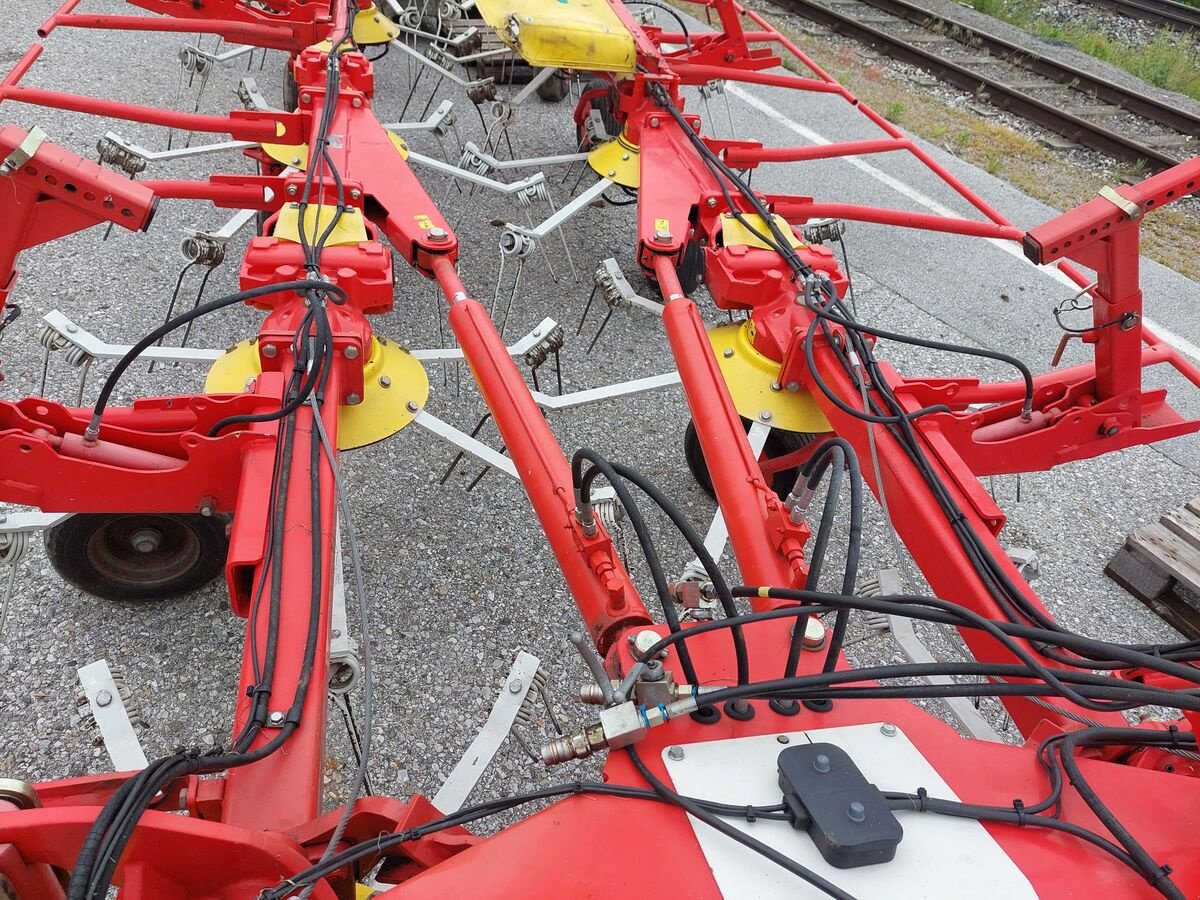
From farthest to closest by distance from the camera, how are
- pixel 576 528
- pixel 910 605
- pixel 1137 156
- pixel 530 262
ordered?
pixel 1137 156
pixel 530 262
pixel 576 528
pixel 910 605

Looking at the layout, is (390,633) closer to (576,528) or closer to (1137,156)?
(576,528)

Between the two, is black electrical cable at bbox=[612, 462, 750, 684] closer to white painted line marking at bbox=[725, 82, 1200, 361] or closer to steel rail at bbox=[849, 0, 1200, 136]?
white painted line marking at bbox=[725, 82, 1200, 361]

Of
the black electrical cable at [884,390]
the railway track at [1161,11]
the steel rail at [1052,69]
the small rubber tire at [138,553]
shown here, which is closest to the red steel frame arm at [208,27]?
the black electrical cable at [884,390]

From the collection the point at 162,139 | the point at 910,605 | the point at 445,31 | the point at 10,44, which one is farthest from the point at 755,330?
the point at 10,44

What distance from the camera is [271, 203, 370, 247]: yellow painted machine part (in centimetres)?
256

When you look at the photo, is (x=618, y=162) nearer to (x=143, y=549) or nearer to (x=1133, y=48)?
(x=143, y=549)

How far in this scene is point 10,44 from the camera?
5.48m

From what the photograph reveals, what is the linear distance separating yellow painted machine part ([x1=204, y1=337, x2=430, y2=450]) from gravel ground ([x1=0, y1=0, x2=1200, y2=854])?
0.63 metres

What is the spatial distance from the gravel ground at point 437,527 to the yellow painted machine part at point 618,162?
74cm

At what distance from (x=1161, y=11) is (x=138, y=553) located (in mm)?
12728

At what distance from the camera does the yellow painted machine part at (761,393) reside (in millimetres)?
2545

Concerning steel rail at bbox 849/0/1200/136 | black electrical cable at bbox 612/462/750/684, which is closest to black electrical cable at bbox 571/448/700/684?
black electrical cable at bbox 612/462/750/684

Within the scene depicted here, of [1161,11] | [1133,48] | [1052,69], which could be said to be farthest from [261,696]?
[1161,11]

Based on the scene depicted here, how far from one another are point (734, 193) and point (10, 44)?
212 inches
